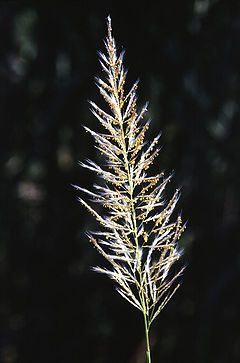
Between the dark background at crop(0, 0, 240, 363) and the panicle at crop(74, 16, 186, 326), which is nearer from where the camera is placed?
the panicle at crop(74, 16, 186, 326)

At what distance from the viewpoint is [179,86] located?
3.76 metres

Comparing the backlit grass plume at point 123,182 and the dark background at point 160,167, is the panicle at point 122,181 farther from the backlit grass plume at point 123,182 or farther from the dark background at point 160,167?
the dark background at point 160,167

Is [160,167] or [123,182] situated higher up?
[160,167]

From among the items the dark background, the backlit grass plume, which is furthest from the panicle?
the dark background

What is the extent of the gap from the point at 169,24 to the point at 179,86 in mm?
548

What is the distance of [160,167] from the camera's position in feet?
13.3

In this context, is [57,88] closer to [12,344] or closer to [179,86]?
[179,86]

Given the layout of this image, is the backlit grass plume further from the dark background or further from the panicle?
the dark background

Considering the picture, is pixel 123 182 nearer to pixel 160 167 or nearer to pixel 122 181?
pixel 122 181

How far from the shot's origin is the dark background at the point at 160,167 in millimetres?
3750

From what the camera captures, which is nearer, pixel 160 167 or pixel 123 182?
pixel 123 182

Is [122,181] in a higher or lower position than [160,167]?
lower

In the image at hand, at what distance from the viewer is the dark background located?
12.3 ft

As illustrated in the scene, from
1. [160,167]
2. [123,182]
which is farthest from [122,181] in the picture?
[160,167]
